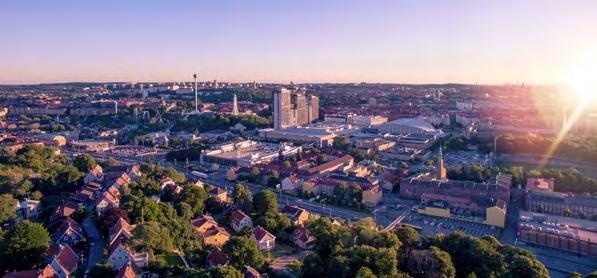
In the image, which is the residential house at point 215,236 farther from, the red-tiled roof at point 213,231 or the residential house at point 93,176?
the residential house at point 93,176

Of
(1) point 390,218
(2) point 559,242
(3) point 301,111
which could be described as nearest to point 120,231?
(1) point 390,218

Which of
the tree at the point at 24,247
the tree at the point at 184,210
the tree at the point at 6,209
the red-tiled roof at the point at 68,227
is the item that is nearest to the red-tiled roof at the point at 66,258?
the tree at the point at 24,247

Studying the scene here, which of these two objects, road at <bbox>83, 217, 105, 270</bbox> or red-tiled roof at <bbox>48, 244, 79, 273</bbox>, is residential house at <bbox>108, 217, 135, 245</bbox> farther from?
red-tiled roof at <bbox>48, 244, 79, 273</bbox>

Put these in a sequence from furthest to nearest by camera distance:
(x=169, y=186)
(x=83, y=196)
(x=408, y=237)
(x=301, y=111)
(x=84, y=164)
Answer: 1. (x=301, y=111)
2. (x=84, y=164)
3. (x=169, y=186)
4. (x=83, y=196)
5. (x=408, y=237)

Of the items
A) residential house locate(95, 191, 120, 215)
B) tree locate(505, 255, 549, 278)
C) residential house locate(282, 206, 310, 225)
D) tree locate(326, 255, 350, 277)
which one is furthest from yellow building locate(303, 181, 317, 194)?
tree locate(505, 255, 549, 278)

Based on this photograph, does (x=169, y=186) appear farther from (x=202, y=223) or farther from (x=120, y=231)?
(x=120, y=231)
